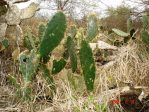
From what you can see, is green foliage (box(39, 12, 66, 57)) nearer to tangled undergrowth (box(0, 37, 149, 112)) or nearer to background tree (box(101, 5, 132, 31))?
tangled undergrowth (box(0, 37, 149, 112))

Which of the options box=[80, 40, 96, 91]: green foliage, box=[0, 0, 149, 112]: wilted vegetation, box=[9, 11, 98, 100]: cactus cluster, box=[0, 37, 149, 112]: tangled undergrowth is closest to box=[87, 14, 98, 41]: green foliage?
box=[0, 0, 149, 112]: wilted vegetation

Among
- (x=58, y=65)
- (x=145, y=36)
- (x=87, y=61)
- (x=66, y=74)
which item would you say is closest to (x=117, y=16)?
(x=145, y=36)

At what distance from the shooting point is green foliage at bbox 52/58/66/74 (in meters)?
2.45

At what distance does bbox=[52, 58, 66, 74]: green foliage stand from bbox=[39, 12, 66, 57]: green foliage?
10 centimetres

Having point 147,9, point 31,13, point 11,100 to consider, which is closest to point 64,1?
point 147,9

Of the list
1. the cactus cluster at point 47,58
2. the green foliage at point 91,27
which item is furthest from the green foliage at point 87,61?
the green foliage at point 91,27

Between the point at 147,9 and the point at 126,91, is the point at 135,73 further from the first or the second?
the point at 147,9

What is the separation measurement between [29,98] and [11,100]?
0.22 metres

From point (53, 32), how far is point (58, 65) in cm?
24

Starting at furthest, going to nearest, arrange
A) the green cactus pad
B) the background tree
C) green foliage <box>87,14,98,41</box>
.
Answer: the background tree → the green cactus pad → green foliage <box>87,14,98,41</box>

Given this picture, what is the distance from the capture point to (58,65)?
2.46 m

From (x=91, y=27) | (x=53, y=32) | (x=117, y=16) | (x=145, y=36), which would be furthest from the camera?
(x=117, y=16)

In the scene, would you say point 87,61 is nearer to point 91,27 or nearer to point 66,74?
point 66,74

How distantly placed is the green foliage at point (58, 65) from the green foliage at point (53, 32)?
0.10m
